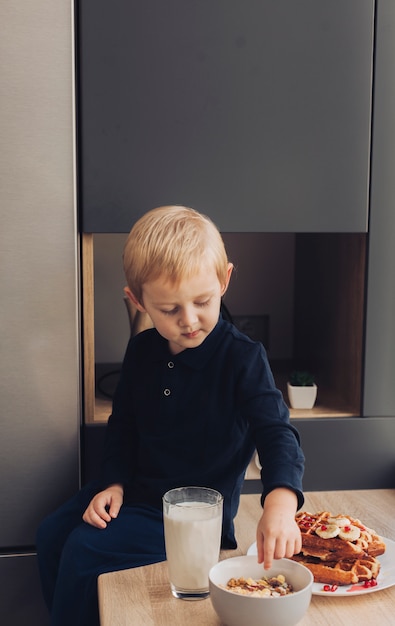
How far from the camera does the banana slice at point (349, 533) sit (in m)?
1.00

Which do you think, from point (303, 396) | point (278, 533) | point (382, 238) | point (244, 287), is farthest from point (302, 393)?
point (278, 533)

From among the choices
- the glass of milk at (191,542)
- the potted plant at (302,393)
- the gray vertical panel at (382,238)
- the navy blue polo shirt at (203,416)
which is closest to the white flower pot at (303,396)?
the potted plant at (302,393)

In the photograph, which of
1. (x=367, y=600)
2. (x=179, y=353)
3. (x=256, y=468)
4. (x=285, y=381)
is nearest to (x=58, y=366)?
(x=179, y=353)

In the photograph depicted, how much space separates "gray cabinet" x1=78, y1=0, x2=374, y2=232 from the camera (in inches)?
50.1

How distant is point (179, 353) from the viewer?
1.19m

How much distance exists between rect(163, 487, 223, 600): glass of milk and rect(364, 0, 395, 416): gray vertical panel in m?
0.56

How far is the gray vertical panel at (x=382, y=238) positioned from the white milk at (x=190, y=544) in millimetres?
569

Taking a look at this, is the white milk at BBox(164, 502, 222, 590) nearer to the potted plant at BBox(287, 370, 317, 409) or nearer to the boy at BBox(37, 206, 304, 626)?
the boy at BBox(37, 206, 304, 626)

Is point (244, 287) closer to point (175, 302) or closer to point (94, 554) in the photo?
point (175, 302)

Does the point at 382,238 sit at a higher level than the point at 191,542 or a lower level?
higher

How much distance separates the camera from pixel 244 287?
71.1 inches

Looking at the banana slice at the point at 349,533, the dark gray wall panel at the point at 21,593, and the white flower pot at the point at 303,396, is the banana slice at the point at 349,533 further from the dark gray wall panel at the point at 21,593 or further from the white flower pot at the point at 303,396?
the dark gray wall panel at the point at 21,593

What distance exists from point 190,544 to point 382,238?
71 cm

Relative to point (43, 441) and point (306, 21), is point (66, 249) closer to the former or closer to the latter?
point (43, 441)
